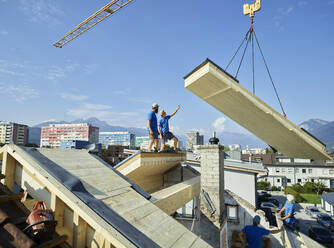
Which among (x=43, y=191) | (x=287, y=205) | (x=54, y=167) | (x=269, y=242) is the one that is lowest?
(x=269, y=242)

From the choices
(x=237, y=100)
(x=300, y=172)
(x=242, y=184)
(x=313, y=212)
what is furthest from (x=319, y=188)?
(x=237, y=100)

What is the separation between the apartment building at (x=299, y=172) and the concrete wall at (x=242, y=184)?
40311 millimetres

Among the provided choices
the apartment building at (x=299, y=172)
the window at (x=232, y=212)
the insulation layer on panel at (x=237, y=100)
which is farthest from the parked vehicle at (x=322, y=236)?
the apartment building at (x=299, y=172)

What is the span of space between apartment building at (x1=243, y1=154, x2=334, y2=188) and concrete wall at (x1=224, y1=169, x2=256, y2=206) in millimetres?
40311

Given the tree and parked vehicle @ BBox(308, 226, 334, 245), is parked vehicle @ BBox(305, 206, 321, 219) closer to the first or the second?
parked vehicle @ BBox(308, 226, 334, 245)

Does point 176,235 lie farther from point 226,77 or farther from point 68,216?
point 226,77

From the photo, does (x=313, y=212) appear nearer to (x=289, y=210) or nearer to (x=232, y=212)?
(x=232, y=212)

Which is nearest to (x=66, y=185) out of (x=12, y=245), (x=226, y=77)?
(x=12, y=245)

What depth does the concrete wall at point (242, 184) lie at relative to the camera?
14508 mm

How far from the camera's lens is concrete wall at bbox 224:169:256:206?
1451 cm

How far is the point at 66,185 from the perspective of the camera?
8.13ft

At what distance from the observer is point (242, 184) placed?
14.9 metres

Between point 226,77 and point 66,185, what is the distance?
4784mm

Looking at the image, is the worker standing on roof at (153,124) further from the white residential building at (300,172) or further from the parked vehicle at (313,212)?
the white residential building at (300,172)
